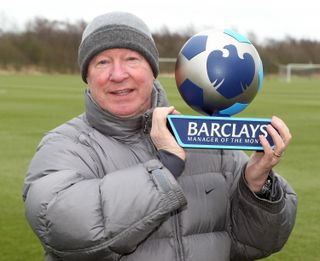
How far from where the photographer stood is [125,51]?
2193 mm

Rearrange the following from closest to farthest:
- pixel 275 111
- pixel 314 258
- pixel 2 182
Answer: pixel 314 258, pixel 2 182, pixel 275 111

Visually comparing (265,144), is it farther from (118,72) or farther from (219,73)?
(118,72)

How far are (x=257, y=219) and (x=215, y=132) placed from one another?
0.41m

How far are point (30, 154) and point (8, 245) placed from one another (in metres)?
4.12

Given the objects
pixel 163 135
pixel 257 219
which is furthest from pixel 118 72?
pixel 257 219

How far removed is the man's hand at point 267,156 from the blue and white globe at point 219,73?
26 centimetres

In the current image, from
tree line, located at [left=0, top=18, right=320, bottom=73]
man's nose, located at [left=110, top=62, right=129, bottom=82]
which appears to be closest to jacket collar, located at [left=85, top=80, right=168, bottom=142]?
man's nose, located at [left=110, top=62, right=129, bottom=82]

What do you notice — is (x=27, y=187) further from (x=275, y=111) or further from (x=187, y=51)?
(x=275, y=111)

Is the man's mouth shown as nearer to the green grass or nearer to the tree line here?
the green grass

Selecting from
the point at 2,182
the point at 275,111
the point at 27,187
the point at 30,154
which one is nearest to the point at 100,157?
the point at 27,187

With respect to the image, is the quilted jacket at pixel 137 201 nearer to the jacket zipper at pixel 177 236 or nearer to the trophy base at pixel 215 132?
the jacket zipper at pixel 177 236

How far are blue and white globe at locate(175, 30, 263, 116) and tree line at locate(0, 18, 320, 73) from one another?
49925 mm

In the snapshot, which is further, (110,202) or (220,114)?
(220,114)

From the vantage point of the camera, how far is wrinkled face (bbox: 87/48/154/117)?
2172mm
